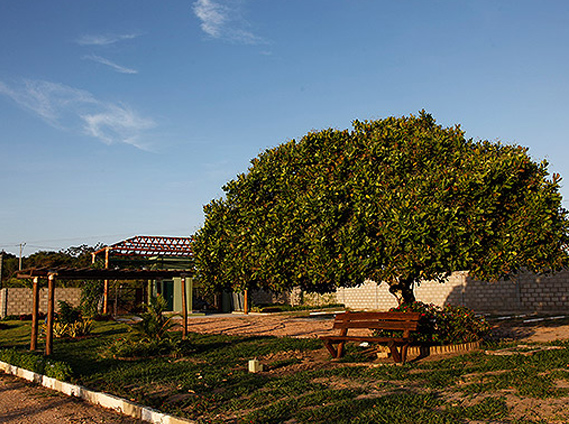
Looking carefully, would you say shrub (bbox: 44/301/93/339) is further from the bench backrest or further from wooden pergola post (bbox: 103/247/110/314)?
the bench backrest

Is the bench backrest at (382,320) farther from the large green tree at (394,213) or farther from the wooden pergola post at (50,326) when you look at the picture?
the wooden pergola post at (50,326)

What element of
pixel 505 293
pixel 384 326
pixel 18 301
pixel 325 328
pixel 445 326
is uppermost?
pixel 18 301

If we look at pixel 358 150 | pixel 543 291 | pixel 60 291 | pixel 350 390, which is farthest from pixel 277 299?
pixel 350 390

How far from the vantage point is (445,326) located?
40.2 feet

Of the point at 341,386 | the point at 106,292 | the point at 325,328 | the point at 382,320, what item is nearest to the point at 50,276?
the point at 382,320

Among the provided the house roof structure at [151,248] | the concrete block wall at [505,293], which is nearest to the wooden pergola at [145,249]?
the house roof structure at [151,248]

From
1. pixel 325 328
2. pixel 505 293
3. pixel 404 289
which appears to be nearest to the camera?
pixel 404 289

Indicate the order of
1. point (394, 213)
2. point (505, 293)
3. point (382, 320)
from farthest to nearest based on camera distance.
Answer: point (505, 293) < point (382, 320) < point (394, 213)

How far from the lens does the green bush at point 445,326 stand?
12.0 meters

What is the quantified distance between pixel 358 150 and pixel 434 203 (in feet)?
8.61

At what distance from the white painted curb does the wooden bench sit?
5034 millimetres

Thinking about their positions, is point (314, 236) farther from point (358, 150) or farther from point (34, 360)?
point (34, 360)

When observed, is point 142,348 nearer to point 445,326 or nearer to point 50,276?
point 50,276

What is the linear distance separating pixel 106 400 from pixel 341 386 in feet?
12.6
